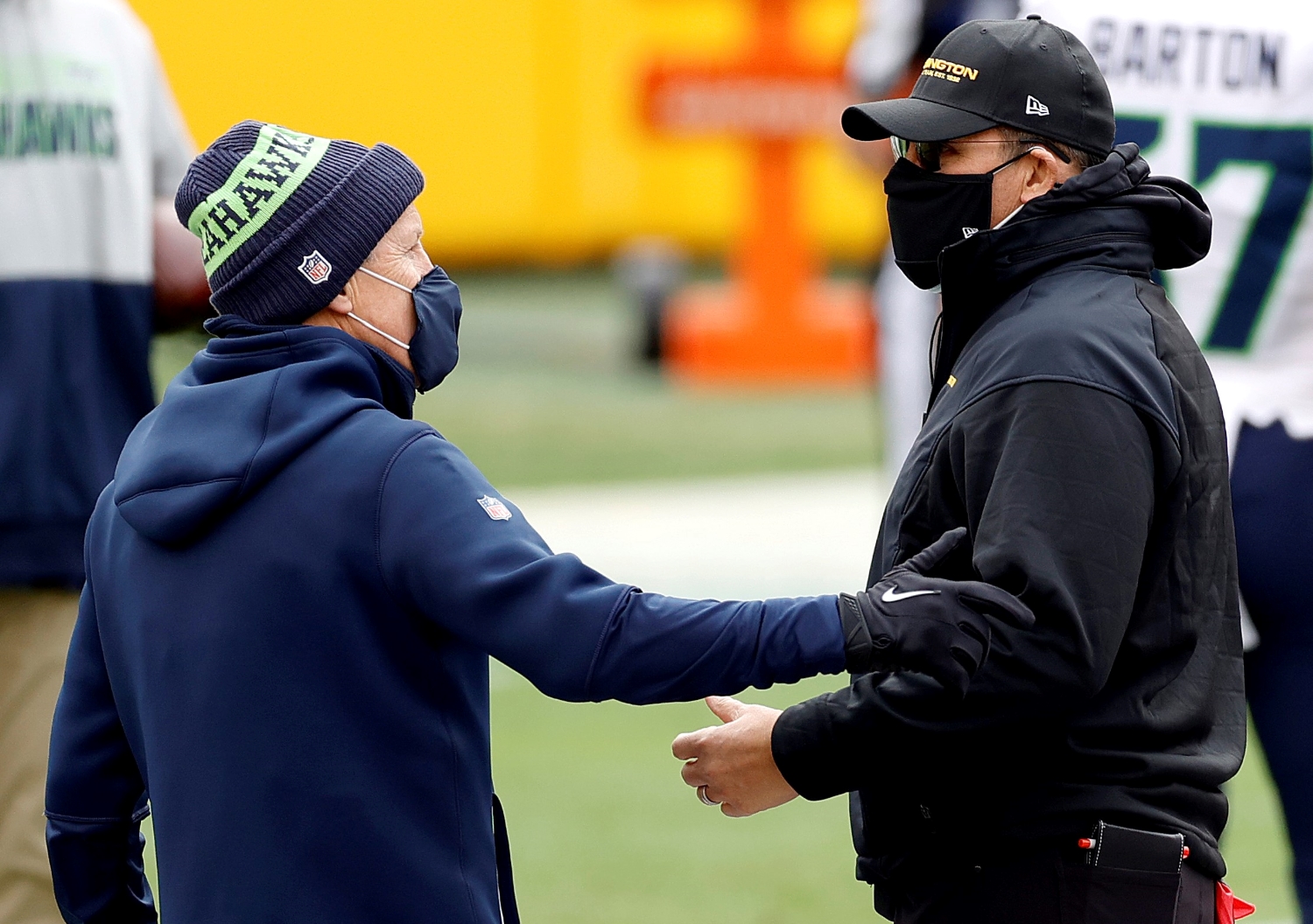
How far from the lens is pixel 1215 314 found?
395 cm

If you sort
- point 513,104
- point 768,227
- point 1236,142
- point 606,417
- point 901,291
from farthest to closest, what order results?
point 513,104, point 768,227, point 606,417, point 901,291, point 1236,142

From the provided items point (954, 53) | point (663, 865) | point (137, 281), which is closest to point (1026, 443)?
point (954, 53)

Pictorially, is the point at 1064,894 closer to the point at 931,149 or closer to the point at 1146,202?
the point at 1146,202

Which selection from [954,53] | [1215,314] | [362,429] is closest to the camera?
[362,429]

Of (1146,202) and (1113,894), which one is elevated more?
(1146,202)

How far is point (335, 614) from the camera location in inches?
96.3

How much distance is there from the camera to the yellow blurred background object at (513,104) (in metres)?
19.6

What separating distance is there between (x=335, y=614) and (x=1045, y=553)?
94 centimetres

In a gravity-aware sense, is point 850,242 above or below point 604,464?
below

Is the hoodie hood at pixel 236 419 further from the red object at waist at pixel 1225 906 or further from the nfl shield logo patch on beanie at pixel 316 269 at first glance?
the red object at waist at pixel 1225 906

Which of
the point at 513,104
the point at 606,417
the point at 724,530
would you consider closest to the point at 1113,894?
the point at 724,530

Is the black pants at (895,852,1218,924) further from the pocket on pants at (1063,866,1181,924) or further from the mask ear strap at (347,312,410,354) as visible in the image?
the mask ear strap at (347,312,410,354)

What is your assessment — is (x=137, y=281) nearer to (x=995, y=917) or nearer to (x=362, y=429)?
(x=362, y=429)

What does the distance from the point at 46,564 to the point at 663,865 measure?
93.3 inches
